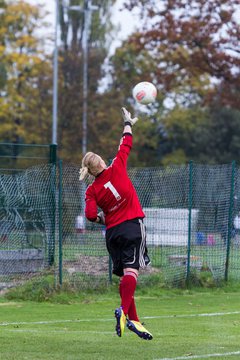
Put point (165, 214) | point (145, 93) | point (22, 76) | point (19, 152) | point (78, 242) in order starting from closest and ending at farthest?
point (145, 93) < point (78, 242) < point (165, 214) < point (19, 152) < point (22, 76)

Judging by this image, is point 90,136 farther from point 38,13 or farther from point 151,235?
point 151,235

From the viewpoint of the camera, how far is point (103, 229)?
1600cm

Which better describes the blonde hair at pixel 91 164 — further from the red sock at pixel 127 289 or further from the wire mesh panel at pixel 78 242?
the wire mesh panel at pixel 78 242

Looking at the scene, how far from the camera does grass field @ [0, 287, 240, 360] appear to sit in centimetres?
914

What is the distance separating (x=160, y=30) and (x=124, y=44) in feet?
79.4

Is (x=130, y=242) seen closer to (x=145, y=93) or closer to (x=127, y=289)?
(x=127, y=289)

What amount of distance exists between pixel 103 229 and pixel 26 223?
140 centimetres

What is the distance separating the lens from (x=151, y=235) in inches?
651

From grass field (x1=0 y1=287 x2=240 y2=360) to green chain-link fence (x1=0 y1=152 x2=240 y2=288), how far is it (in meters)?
0.55

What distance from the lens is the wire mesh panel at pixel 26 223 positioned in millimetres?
15461

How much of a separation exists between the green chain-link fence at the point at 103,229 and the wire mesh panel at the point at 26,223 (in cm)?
2

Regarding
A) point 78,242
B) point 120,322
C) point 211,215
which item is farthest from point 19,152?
point 120,322

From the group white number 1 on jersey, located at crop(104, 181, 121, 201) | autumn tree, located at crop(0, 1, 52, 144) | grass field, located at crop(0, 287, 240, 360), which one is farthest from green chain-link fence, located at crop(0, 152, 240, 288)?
autumn tree, located at crop(0, 1, 52, 144)

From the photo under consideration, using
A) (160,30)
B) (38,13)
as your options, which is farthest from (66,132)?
(160,30)
